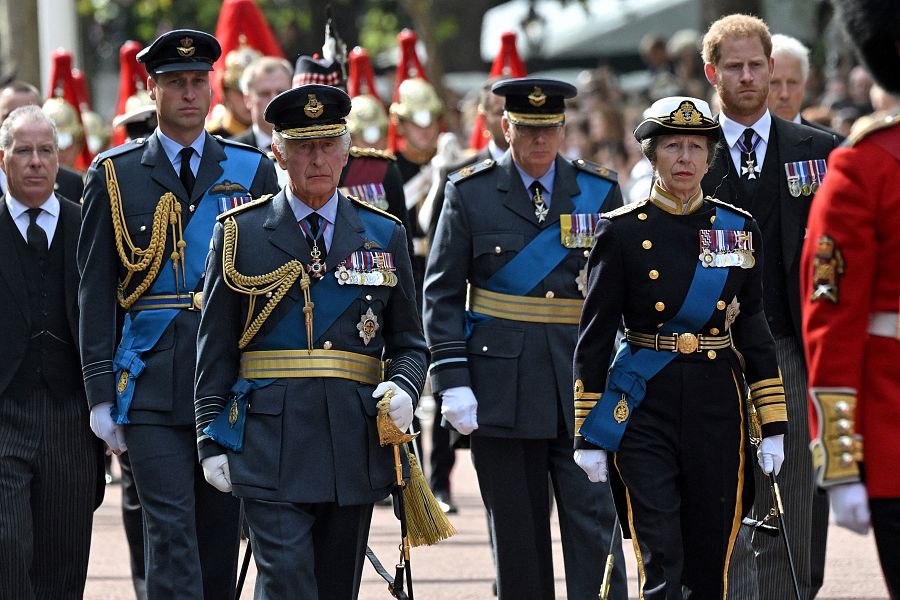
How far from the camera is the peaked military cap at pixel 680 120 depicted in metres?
6.63

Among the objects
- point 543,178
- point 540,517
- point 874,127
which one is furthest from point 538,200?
point 874,127

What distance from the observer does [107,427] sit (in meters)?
7.23

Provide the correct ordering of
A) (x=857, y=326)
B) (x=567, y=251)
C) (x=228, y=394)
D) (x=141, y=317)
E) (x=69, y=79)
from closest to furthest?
(x=857, y=326), (x=228, y=394), (x=141, y=317), (x=567, y=251), (x=69, y=79)

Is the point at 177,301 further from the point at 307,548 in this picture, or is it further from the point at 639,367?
the point at 639,367

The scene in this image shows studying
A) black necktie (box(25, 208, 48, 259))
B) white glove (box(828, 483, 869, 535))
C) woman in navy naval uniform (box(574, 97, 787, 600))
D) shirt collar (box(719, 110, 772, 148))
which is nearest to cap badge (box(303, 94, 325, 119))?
woman in navy naval uniform (box(574, 97, 787, 600))

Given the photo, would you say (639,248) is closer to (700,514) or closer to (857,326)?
(700,514)

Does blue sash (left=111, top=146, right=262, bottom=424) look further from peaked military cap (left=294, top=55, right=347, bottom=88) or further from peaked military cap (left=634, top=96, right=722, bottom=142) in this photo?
peaked military cap (left=294, top=55, right=347, bottom=88)

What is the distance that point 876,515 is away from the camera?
506 cm

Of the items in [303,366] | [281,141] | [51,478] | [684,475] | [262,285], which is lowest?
[51,478]

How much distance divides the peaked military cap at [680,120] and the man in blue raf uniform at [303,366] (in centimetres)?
101

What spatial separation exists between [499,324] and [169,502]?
1581mm

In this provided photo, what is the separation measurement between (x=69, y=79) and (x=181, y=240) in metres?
6.95

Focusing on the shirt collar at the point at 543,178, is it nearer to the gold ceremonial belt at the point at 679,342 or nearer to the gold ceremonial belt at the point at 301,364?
the gold ceremonial belt at the point at 679,342

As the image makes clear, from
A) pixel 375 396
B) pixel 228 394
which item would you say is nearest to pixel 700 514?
pixel 375 396
